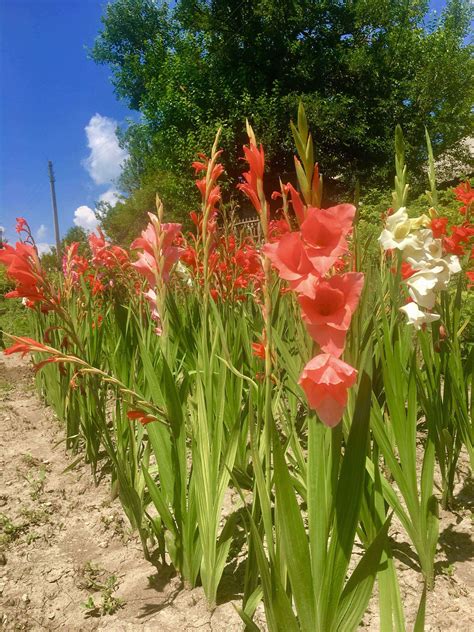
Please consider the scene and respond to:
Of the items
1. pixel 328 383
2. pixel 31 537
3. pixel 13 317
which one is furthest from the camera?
pixel 13 317

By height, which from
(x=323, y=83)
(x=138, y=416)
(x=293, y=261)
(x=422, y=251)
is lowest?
(x=138, y=416)

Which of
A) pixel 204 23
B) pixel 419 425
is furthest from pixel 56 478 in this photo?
pixel 204 23

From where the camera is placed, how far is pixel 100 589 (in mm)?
1439

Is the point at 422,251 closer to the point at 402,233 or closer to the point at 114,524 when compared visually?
the point at 402,233

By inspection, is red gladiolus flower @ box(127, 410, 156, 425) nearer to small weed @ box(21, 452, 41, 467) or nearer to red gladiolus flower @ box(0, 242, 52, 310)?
red gladiolus flower @ box(0, 242, 52, 310)

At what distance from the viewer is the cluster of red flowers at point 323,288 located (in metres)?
0.66

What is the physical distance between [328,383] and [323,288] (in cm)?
13

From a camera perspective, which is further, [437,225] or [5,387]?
[5,387]

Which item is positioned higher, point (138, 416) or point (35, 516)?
point (138, 416)

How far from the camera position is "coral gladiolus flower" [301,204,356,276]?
676mm

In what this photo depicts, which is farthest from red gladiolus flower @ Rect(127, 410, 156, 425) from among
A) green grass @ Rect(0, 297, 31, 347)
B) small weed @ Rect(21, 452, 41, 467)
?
green grass @ Rect(0, 297, 31, 347)

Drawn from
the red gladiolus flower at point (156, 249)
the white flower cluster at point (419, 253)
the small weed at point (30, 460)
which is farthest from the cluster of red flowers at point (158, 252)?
the small weed at point (30, 460)

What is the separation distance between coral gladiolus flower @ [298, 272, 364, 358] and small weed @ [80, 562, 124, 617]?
1.08m

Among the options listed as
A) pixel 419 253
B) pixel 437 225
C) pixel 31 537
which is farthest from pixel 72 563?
pixel 437 225
